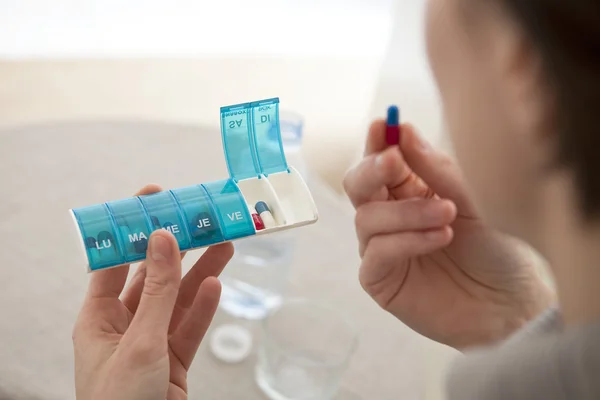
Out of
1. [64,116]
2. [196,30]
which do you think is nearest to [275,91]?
[196,30]

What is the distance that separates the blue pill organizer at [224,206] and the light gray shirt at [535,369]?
0.22m

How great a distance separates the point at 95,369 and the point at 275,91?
151 cm

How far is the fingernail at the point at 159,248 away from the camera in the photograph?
1.79 feet

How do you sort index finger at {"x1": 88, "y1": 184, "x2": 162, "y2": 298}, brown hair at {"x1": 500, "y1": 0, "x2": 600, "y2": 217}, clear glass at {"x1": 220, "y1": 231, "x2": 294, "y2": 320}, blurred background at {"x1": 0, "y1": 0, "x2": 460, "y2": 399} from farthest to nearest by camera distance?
blurred background at {"x1": 0, "y1": 0, "x2": 460, "y2": 399} → clear glass at {"x1": 220, "y1": 231, "x2": 294, "y2": 320} → index finger at {"x1": 88, "y1": 184, "x2": 162, "y2": 298} → brown hair at {"x1": 500, "y1": 0, "x2": 600, "y2": 217}

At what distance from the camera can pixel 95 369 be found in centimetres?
61

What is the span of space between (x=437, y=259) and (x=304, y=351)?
188mm

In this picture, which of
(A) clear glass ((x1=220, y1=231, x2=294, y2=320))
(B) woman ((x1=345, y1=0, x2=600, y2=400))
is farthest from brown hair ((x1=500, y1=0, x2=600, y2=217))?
(A) clear glass ((x1=220, y1=231, x2=294, y2=320))

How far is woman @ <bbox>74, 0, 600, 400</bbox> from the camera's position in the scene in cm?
37

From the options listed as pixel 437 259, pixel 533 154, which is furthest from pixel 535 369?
pixel 437 259

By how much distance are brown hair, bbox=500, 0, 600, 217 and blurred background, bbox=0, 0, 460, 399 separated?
4.13ft

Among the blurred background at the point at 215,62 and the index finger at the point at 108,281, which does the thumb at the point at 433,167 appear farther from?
the blurred background at the point at 215,62

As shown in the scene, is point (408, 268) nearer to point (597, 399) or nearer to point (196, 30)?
point (597, 399)

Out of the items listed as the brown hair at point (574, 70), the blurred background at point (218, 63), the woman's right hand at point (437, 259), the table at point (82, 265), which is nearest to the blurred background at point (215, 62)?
the blurred background at point (218, 63)

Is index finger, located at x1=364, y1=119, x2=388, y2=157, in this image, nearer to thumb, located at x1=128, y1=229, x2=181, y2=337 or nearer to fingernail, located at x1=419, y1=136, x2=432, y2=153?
fingernail, located at x1=419, y1=136, x2=432, y2=153
